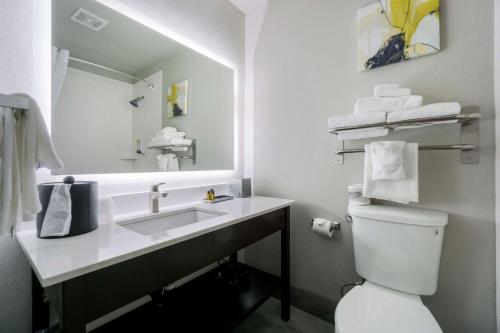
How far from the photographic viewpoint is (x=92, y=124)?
44.1 inches

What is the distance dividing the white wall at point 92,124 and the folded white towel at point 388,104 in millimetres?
1293

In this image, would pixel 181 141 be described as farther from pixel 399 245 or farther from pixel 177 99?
pixel 399 245

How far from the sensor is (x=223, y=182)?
1.79 meters

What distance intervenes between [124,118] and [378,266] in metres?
1.59

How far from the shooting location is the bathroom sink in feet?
3.59

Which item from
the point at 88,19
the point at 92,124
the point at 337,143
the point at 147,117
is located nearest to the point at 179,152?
the point at 147,117

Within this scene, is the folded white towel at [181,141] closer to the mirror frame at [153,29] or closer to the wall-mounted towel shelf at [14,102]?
the mirror frame at [153,29]

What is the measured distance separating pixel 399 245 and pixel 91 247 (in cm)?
130

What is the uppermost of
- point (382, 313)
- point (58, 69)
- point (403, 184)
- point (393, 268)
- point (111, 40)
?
point (111, 40)

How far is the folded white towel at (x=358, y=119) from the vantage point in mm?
1094

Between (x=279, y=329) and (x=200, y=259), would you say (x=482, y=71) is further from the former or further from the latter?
(x=279, y=329)

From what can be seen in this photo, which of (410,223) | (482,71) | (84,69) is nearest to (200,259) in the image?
(410,223)

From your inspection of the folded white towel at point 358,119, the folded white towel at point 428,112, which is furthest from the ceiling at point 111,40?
the folded white towel at point 428,112

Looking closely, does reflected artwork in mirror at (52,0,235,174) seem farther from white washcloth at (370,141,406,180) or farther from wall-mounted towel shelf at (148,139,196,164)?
white washcloth at (370,141,406,180)
